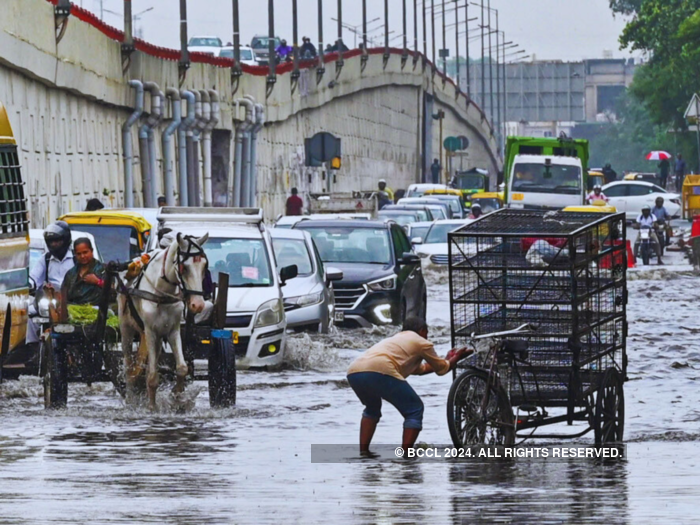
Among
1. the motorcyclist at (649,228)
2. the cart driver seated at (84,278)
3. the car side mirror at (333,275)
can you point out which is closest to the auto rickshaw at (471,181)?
the motorcyclist at (649,228)

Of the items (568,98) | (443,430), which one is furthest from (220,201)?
(568,98)

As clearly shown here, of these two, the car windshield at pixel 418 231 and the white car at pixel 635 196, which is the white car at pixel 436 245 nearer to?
the car windshield at pixel 418 231

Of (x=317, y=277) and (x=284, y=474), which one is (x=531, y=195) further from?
(x=284, y=474)

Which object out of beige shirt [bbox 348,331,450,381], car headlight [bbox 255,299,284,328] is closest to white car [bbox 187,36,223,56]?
car headlight [bbox 255,299,284,328]

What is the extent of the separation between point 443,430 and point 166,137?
102 ft

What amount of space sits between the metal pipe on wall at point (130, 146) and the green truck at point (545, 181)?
64.9 ft

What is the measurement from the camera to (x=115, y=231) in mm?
24578

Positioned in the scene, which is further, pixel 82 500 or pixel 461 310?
pixel 461 310

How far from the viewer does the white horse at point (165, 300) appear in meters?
15.1

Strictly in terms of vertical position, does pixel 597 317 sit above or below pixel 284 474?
above

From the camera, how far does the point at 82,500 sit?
9.83m

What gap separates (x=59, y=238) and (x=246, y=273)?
3975mm

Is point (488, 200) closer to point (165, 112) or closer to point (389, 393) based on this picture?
point (165, 112)

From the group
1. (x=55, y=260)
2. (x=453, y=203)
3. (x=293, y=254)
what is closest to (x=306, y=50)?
(x=453, y=203)
